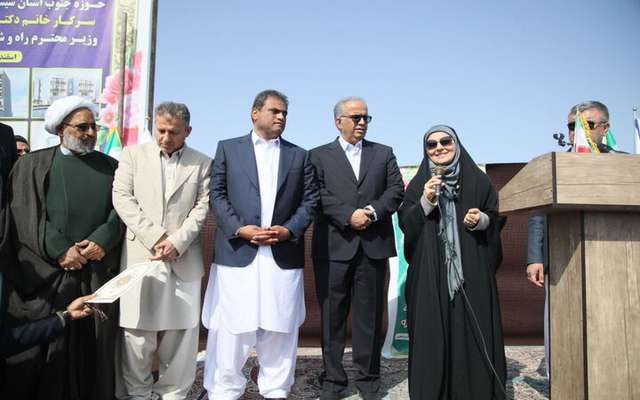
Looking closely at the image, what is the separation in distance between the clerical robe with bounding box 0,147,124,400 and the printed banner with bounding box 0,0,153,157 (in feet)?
6.26

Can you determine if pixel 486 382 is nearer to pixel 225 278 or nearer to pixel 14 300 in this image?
pixel 225 278

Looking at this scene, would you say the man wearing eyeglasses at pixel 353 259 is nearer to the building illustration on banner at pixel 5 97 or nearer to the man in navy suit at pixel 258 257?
the man in navy suit at pixel 258 257

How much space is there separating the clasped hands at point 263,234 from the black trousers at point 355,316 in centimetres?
57

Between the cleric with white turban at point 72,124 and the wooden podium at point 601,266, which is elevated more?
the cleric with white turban at point 72,124

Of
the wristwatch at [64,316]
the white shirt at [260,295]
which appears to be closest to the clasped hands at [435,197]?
the white shirt at [260,295]

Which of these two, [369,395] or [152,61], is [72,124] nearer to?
[152,61]

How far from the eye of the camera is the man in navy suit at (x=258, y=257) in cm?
307

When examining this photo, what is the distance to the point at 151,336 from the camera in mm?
3172

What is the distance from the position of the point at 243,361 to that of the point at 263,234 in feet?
2.66

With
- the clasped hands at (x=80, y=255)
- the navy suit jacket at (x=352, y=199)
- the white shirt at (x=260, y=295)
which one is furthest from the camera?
the navy suit jacket at (x=352, y=199)

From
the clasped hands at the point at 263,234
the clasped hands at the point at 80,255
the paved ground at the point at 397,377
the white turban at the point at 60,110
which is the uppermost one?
the white turban at the point at 60,110

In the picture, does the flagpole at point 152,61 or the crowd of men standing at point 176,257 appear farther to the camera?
the flagpole at point 152,61

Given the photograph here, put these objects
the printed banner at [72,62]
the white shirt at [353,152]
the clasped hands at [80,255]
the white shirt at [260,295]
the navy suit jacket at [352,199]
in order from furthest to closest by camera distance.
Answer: the printed banner at [72,62] → the white shirt at [353,152] → the navy suit jacket at [352,199] → the white shirt at [260,295] → the clasped hands at [80,255]

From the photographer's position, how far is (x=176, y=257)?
3133mm
